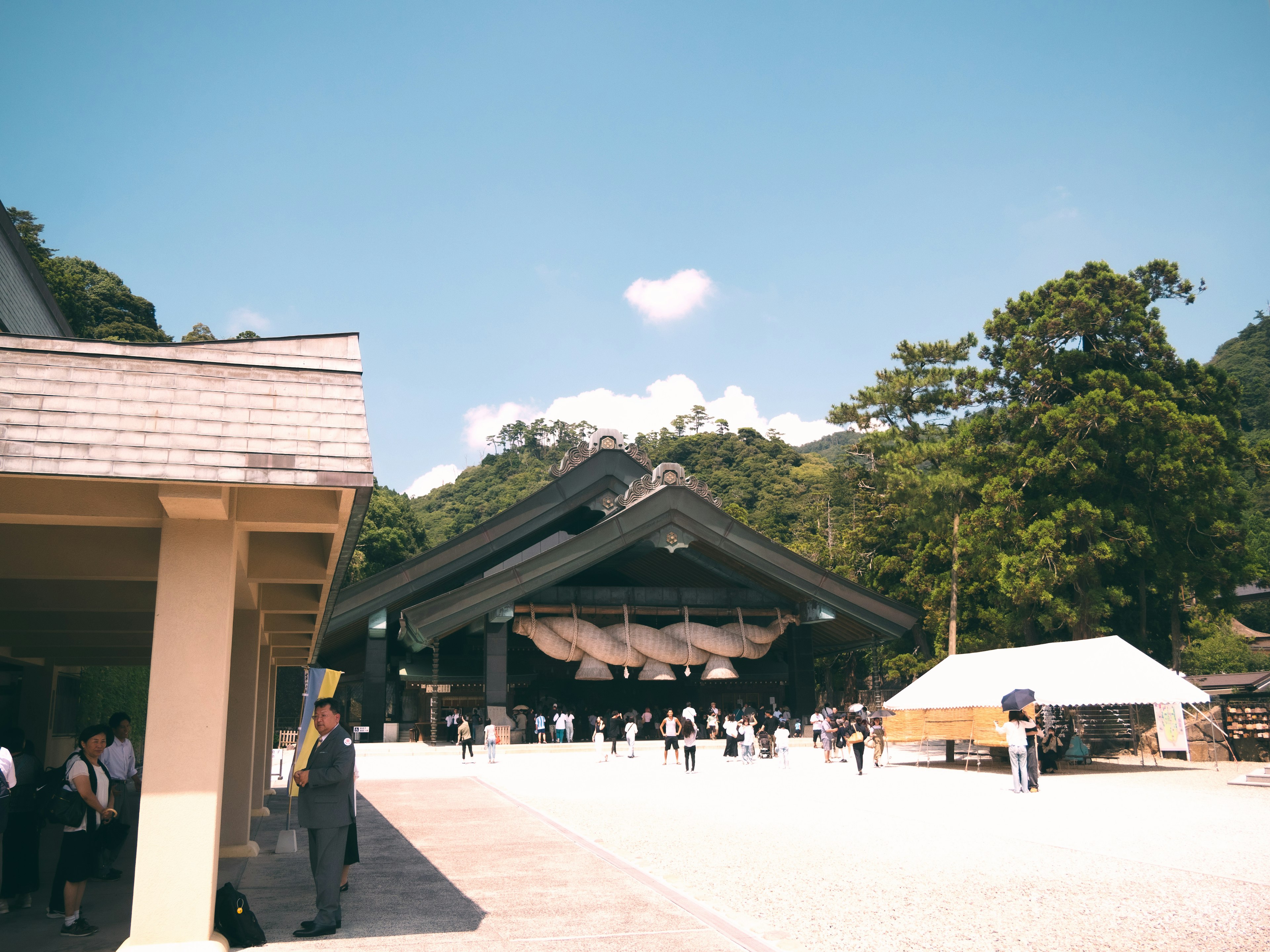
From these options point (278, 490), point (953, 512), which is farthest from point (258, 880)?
point (953, 512)

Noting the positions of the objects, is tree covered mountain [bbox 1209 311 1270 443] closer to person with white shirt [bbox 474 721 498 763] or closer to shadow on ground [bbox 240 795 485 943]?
person with white shirt [bbox 474 721 498 763]

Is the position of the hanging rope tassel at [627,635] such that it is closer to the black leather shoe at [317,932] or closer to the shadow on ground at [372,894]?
the shadow on ground at [372,894]

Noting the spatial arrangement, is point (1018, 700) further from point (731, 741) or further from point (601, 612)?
point (601, 612)

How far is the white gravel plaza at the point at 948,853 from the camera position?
7.20 m

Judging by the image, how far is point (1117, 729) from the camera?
28.1 m

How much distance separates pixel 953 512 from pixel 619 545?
55.4 ft

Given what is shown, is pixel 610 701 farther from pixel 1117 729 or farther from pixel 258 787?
pixel 258 787

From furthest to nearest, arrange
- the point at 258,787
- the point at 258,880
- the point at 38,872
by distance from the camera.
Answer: the point at 258,787 < the point at 258,880 < the point at 38,872

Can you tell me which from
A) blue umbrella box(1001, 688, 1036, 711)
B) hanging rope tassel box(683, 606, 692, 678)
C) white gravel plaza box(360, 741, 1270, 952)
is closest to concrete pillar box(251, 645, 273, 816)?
white gravel plaza box(360, 741, 1270, 952)

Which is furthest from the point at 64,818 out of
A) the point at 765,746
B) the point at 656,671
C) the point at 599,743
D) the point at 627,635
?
the point at 656,671

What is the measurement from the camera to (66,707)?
66.2 ft

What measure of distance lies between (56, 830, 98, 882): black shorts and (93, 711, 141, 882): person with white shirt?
83.2 inches

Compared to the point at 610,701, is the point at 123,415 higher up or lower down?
higher up

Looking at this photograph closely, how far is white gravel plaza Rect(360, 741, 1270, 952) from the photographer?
23.6 ft
